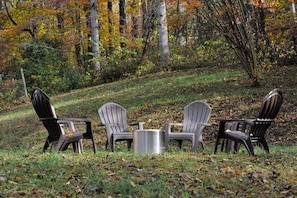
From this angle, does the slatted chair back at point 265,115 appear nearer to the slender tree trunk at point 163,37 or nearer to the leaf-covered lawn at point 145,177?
the leaf-covered lawn at point 145,177

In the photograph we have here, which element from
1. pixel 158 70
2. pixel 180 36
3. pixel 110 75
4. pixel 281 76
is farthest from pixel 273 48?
pixel 180 36

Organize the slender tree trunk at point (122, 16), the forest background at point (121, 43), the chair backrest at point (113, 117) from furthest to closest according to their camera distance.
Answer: the slender tree trunk at point (122, 16) < the forest background at point (121, 43) < the chair backrest at point (113, 117)

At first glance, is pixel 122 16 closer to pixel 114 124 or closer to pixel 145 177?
pixel 114 124

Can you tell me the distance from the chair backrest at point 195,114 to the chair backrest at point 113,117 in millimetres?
1147

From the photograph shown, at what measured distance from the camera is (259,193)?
16.8 ft

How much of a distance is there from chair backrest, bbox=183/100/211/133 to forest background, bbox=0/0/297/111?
13.5ft

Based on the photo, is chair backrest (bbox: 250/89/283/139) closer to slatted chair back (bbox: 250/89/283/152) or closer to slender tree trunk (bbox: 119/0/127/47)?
slatted chair back (bbox: 250/89/283/152)

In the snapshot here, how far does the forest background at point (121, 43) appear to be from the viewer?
622 inches

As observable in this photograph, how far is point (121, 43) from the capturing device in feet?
92.1

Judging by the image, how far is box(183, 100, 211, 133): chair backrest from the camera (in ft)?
30.6

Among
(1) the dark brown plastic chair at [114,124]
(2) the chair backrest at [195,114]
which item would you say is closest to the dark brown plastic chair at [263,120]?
(2) the chair backrest at [195,114]

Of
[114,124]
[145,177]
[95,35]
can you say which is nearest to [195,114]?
[114,124]

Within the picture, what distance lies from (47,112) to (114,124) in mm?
1694

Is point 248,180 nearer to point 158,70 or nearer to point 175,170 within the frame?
point 175,170
